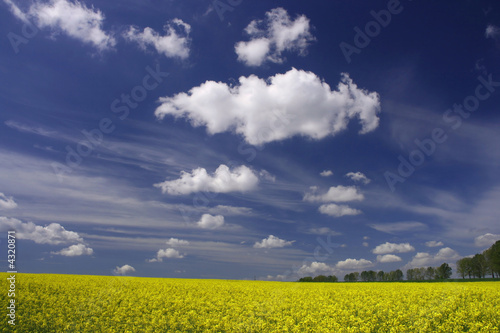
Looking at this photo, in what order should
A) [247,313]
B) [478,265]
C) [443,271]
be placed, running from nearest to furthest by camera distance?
[247,313], [478,265], [443,271]

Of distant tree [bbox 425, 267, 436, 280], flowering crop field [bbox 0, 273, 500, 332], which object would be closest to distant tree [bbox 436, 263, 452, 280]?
distant tree [bbox 425, 267, 436, 280]

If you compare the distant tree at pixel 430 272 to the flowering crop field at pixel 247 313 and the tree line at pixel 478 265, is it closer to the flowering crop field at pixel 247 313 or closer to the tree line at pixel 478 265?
the tree line at pixel 478 265

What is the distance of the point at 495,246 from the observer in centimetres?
9431

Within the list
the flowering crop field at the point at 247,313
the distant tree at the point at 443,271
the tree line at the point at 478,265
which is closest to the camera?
the flowering crop field at the point at 247,313

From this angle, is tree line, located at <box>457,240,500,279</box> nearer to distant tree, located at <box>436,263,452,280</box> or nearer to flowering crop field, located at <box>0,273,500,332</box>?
distant tree, located at <box>436,263,452,280</box>

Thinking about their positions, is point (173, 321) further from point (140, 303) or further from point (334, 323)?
point (334, 323)

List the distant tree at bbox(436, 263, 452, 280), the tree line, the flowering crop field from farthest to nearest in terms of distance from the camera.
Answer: the distant tree at bbox(436, 263, 452, 280) < the tree line < the flowering crop field

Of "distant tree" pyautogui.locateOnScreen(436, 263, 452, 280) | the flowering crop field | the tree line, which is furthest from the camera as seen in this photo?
"distant tree" pyautogui.locateOnScreen(436, 263, 452, 280)

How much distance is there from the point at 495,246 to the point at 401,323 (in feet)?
349

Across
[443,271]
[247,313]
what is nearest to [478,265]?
[443,271]

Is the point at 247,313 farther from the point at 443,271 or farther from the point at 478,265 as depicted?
the point at 443,271

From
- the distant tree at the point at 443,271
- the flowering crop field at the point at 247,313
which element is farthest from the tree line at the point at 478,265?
the flowering crop field at the point at 247,313

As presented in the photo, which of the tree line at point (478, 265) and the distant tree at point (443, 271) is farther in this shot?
the distant tree at point (443, 271)

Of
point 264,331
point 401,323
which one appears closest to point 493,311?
point 401,323
